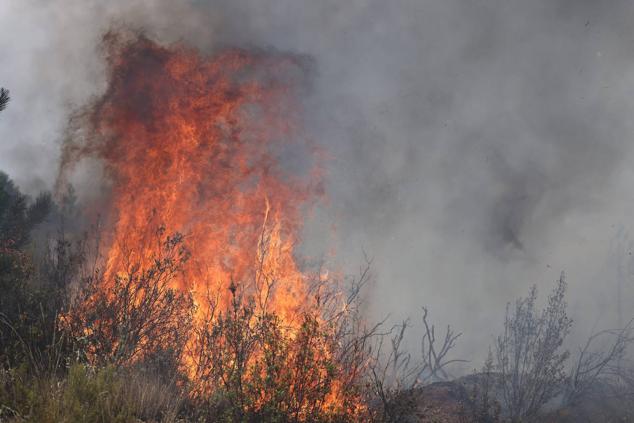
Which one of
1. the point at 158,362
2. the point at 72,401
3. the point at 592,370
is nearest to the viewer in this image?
the point at 72,401

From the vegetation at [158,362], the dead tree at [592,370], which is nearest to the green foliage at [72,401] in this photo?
the vegetation at [158,362]

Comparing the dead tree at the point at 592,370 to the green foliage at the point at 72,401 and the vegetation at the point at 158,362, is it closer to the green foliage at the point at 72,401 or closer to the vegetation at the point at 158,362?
the vegetation at the point at 158,362

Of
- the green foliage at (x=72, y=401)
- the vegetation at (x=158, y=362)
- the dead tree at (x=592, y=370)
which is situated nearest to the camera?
the green foliage at (x=72, y=401)

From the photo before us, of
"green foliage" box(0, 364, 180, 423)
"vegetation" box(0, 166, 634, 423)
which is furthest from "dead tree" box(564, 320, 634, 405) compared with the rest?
"green foliage" box(0, 364, 180, 423)

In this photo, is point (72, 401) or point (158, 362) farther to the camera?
point (158, 362)

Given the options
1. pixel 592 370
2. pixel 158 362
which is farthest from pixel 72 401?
pixel 592 370

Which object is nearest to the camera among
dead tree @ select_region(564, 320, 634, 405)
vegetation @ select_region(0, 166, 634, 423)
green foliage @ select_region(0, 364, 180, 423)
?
green foliage @ select_region(0, 364, 180, 423)

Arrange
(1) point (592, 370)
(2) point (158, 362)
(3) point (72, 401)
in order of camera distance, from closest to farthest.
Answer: (3) point (72, 401)
(2) point (158, 362)
(1) point (592, 370)

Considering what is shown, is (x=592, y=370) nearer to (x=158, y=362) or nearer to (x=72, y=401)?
(x=158, y=362)

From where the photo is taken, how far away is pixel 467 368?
49.1 m

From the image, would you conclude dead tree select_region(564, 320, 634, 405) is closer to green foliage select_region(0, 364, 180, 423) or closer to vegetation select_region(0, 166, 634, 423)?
vegetation select_region(0, 166, 634, 423)

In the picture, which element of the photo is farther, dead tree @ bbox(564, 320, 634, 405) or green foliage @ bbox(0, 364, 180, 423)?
dead tree @ bbox(564, 320, 634, 405)

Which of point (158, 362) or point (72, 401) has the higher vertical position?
point (158, 362)

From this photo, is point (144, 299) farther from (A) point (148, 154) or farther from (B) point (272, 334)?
(A) point (148, 154)
